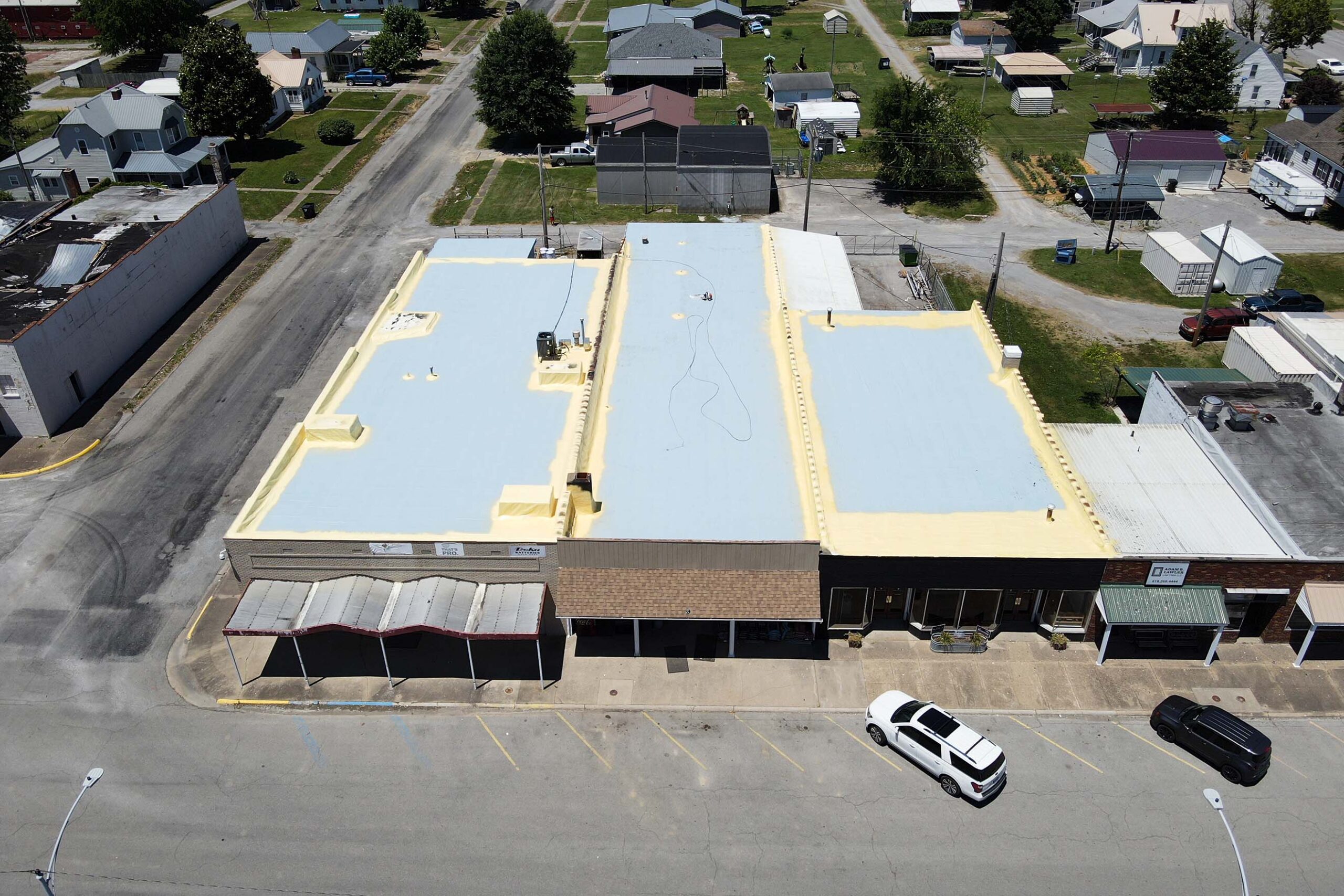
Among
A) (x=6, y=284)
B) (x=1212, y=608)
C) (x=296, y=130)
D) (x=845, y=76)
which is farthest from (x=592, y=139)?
(x=1212, y=608)

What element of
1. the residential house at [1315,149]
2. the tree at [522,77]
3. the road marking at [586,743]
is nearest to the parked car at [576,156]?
the tree at [522,77]

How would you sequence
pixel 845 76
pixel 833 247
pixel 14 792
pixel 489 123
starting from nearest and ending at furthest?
pixel 14 792 → pixel 833 247 → pixel 489 123 → pixel 845 76

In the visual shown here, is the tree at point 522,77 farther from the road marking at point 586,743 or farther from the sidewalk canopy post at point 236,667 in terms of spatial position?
the road marking at point 586,743

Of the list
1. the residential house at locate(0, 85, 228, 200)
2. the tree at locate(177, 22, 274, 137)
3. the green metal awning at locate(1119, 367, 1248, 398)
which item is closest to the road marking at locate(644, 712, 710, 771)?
the green metal awning at locate(1119, 367, 1248, 398)

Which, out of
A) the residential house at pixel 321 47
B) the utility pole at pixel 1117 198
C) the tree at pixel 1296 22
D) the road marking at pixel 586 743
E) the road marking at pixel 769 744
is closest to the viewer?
the road marking at pixel 769 744

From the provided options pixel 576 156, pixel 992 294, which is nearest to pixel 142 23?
pixel 576 156

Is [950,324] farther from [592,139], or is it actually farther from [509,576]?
[592,139]

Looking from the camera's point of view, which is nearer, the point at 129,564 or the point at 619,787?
the point at 619,787

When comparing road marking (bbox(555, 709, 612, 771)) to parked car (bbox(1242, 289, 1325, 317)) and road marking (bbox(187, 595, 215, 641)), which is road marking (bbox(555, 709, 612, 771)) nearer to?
road marking (bbox(187, 595, 215, 641))
